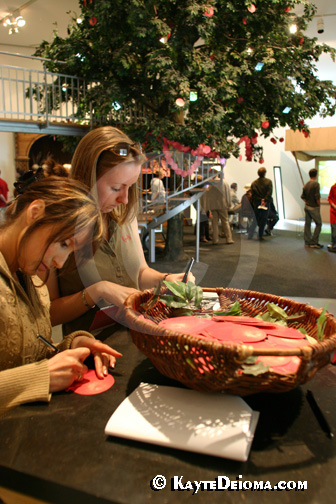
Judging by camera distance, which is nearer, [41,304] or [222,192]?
[41,304]

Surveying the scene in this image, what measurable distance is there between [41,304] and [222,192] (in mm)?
6764

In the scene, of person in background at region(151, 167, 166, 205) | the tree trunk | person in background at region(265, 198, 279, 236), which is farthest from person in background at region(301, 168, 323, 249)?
person in background at region(151, 167, 166, 205)

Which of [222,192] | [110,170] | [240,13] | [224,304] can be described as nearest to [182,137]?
[240,13]

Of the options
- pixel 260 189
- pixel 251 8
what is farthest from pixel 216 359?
pixel 260 189

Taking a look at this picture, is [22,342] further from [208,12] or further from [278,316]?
[208,12]

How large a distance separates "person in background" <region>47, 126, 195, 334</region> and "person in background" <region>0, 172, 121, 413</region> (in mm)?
301

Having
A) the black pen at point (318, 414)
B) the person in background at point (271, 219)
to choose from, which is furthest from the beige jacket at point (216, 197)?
the black pen at point (318, 414)

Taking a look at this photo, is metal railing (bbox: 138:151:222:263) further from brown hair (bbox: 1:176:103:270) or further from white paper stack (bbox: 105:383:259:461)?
white paper stack (bbox: 105:383:259:461)

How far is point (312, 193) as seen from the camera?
26.6 ft

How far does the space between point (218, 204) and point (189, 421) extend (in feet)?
23.7

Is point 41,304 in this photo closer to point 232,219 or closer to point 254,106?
point 254,106

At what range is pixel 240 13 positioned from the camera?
5.05m

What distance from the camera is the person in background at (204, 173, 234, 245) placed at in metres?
7.56

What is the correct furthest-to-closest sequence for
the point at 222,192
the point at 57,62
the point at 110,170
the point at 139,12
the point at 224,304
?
the point at 222,192 < the point at 57,62 < the point at 139,12 < the point at 110,170 < the point at 224,304
